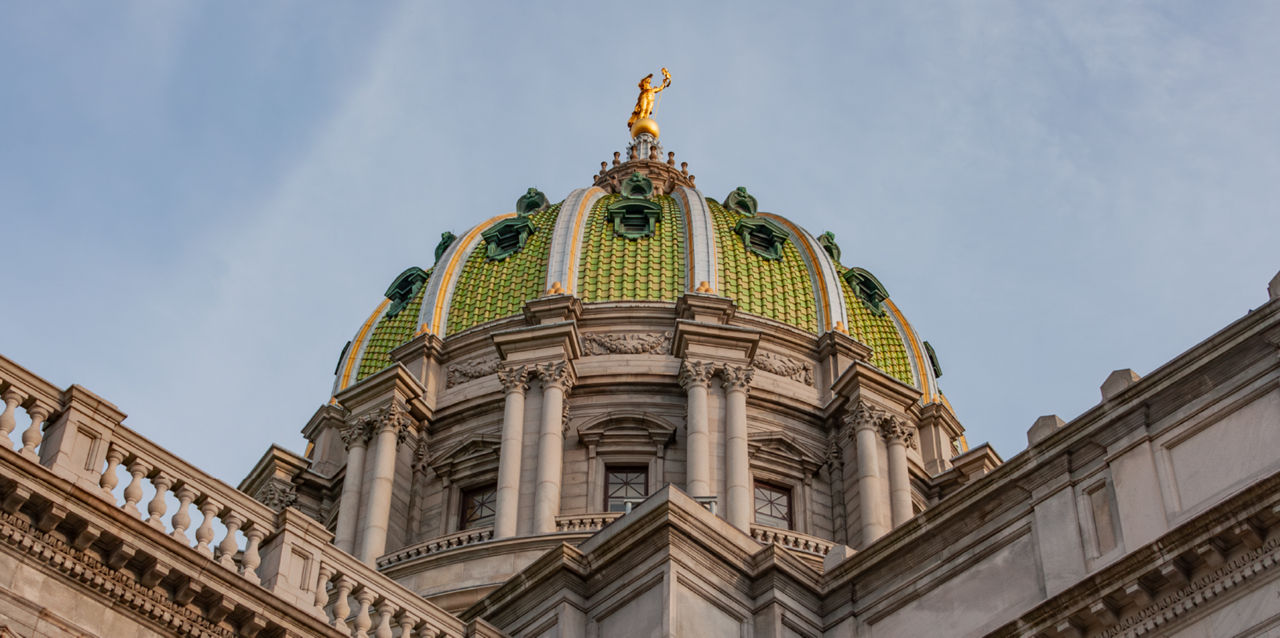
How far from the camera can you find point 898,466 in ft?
155

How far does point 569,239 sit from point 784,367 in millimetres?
8144

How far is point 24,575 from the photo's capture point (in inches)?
738

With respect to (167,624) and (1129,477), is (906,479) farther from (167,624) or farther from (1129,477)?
(167,624)

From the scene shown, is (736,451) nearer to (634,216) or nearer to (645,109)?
(634,216)

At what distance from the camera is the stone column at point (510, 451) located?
43281 millimetres

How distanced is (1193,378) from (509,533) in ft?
76.7

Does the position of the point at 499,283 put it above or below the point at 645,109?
below

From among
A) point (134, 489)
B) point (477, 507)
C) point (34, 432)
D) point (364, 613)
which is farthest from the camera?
point (477, 507)

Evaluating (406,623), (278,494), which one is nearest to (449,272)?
(278,494)

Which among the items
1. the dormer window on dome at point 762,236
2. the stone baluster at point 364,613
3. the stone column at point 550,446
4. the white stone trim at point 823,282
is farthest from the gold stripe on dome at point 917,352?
the stone baluster at point 364,613

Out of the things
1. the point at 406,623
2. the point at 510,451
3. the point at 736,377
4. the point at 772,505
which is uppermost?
the point at 736,377

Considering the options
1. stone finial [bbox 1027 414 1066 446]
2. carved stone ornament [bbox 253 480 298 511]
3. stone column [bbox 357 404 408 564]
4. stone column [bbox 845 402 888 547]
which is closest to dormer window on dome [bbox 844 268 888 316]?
stone column [bbox 845 402 888 547]

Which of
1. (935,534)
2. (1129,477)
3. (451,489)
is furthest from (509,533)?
(1129,477)

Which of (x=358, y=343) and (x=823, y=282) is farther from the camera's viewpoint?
(x=358, y=343)
